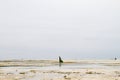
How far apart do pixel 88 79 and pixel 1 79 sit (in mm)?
9499

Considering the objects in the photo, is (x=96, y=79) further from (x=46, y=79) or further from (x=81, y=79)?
(x=46, y=79)

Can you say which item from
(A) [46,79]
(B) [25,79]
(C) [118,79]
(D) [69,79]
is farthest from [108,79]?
(B) [25,79]

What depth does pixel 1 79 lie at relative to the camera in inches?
1255

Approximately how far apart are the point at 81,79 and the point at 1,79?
8729 millimetres

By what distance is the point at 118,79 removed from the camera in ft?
104

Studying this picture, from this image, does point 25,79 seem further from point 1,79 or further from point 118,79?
point 118,79

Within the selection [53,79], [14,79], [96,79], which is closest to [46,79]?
[53,79]

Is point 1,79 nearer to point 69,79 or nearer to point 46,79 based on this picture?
point 46,79

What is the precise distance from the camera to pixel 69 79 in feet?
106

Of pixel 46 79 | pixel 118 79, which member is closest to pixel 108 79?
pixel 118 79

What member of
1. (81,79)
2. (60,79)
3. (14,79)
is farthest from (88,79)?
(14,79)

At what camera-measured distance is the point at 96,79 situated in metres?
31.8

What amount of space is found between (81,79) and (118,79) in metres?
4.01

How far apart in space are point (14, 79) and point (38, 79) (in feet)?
8.63
